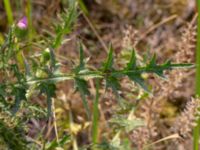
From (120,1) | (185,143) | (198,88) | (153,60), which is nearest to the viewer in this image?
(153,60)

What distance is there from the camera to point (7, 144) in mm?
1359

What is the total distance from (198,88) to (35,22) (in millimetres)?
1430

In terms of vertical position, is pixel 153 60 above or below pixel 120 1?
below

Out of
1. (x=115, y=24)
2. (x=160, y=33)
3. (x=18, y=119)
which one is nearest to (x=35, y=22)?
(x=115, y=24)

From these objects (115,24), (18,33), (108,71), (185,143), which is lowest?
(185,143)

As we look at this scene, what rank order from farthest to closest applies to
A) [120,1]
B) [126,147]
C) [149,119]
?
[120,1], [149,119], [126,147]

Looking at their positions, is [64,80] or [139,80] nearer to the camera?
[139,80]

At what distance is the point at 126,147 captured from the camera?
1.67 m

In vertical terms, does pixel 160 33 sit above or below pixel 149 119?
above

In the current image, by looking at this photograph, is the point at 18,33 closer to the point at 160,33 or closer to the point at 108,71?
the point at 108,71

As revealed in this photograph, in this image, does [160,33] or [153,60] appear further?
[160,33]

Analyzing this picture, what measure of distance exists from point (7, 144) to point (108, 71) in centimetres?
32

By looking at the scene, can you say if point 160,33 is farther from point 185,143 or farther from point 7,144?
point 7,144

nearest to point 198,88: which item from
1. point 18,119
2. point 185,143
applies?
point 18,119
